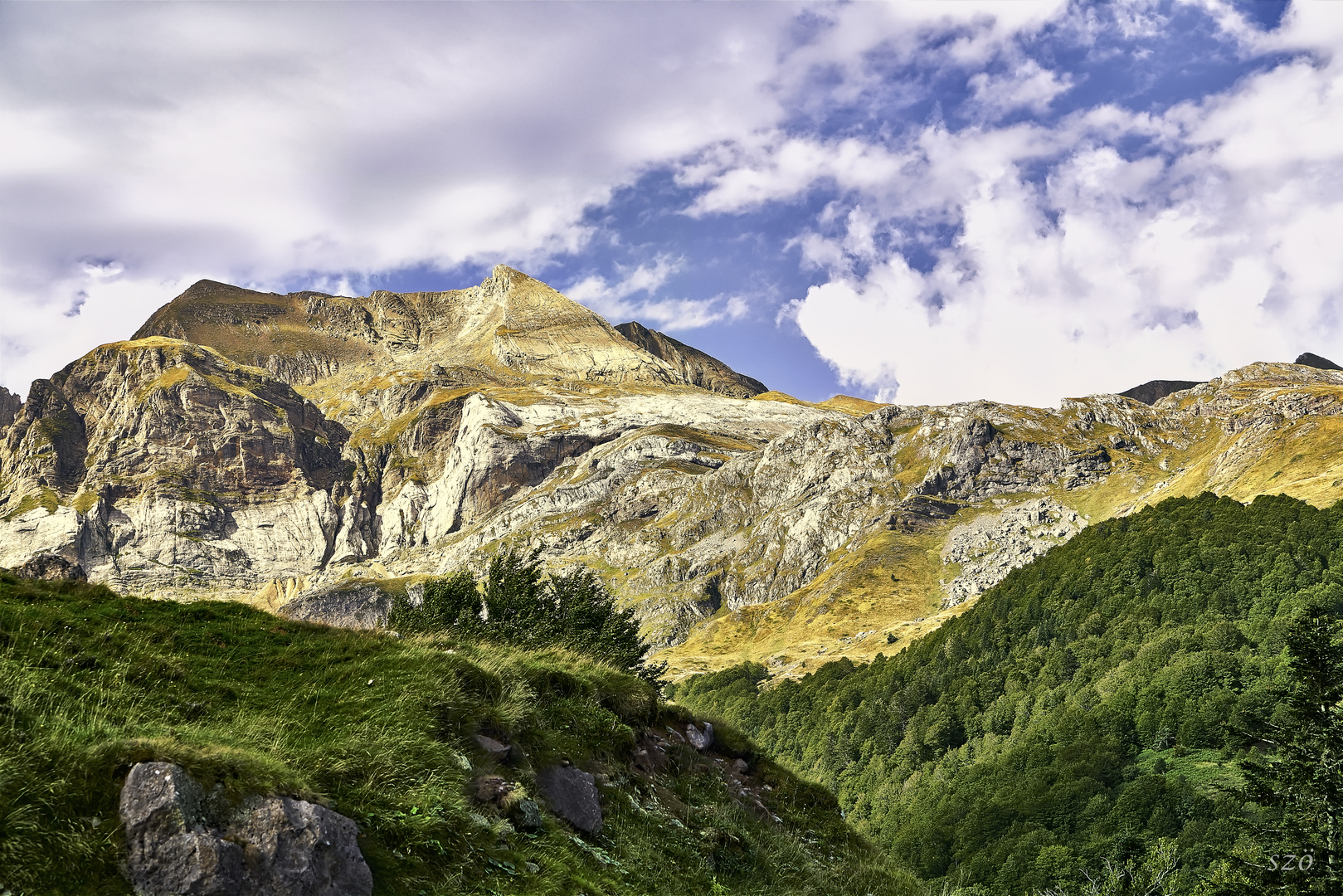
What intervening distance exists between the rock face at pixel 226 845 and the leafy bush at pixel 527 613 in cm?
1439

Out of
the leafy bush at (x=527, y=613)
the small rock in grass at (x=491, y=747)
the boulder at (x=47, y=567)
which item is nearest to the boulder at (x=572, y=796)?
the small rock in grass at (x=491, y=747)

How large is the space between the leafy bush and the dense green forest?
39.0 metres

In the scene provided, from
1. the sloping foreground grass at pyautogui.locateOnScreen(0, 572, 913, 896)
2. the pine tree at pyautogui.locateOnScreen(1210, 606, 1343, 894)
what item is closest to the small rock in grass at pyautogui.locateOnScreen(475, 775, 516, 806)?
the sloping foreground grass at pyautogui.locateOnScreen(0, 572, 913, 896)

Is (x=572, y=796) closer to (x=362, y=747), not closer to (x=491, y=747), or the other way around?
(x=491, y=747)

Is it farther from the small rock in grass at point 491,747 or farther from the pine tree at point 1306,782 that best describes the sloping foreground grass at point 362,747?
the pine tree at point 1306,782

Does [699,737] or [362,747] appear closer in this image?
[362,747]

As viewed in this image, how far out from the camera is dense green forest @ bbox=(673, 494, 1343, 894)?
96.1m

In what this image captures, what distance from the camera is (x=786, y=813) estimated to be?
22.1 metres

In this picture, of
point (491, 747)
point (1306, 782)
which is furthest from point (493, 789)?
point (1306, 782)

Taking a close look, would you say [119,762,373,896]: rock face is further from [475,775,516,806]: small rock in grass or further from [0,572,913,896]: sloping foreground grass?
[475,775,516,806]: small rock in grass

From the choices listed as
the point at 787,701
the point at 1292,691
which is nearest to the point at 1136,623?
the point at 787,701

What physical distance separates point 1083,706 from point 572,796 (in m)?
137

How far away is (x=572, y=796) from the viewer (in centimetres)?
1506

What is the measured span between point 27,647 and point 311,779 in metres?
5.49
